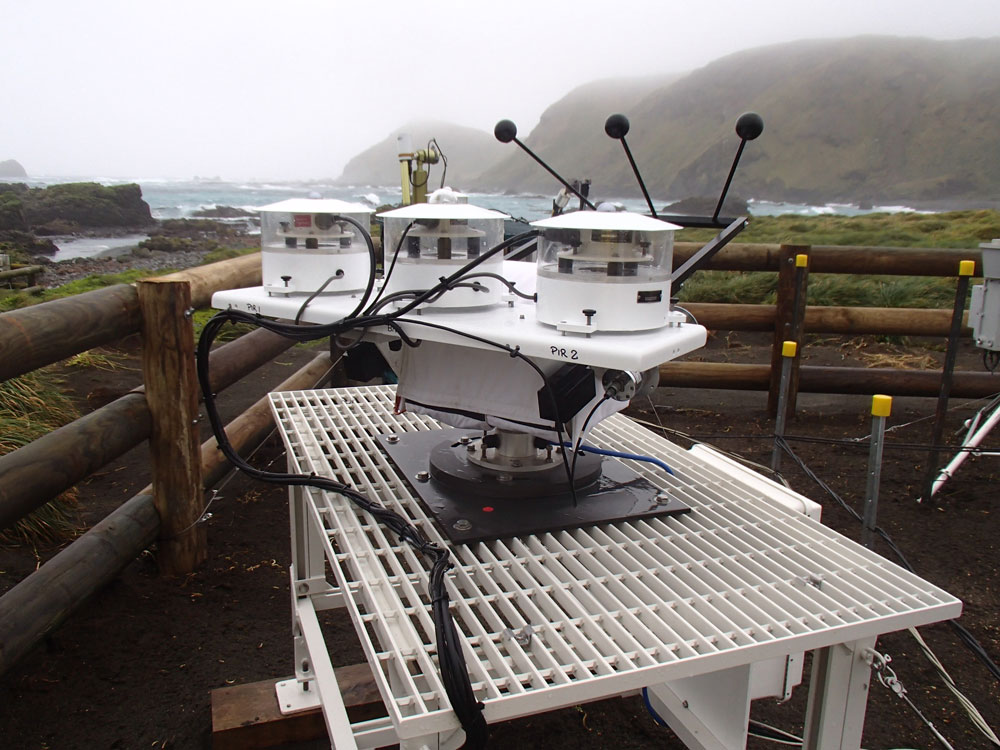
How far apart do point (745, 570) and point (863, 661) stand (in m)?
0.21

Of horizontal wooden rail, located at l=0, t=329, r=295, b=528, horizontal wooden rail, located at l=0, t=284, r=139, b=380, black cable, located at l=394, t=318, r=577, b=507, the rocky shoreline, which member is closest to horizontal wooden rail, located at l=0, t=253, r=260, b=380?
horizontal wooden rail, located at l=0, t=284, r=139, b=380

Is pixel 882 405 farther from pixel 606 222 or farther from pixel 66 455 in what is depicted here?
pixel 66 455

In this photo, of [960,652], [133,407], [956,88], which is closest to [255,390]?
[133,407]

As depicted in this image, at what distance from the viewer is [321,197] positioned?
66.6 inches

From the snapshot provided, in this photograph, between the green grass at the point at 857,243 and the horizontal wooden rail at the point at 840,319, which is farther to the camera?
the green grass at the point at 857,243

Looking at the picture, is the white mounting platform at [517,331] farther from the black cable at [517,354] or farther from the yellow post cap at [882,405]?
the yellow post cap at [882,405]

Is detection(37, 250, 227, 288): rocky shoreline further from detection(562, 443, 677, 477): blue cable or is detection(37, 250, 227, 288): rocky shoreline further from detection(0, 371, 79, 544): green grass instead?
detection(562, 443, 677, 477): blue cable

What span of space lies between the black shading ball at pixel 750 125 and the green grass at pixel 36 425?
2.63 metres

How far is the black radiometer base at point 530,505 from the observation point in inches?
52.8

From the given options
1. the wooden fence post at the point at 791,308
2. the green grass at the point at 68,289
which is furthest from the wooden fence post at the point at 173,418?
the green grass at the point at 68,289

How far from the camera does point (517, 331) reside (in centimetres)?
125

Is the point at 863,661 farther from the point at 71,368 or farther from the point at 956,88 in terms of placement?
the point at 956,88

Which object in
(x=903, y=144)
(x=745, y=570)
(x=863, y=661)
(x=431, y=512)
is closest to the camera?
(x=863, y=661)

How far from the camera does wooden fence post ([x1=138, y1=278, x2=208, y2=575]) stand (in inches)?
→ 94.6
